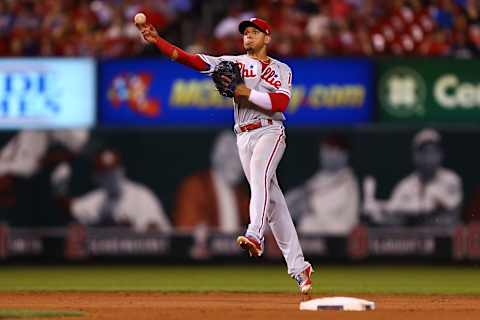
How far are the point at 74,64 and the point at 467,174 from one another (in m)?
5.22

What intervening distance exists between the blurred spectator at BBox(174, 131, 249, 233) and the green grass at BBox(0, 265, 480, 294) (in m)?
0.64

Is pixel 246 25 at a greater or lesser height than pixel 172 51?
greater

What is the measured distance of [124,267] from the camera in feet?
54.8

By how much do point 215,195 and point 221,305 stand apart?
6.79 meters

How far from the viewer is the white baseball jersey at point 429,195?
16562 mm

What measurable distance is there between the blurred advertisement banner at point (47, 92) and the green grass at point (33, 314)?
7.36 metres

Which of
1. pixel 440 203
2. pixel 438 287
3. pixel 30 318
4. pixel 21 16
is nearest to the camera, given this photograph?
pixel 30 318

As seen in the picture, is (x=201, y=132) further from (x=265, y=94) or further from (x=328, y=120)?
(x=265, y=94)

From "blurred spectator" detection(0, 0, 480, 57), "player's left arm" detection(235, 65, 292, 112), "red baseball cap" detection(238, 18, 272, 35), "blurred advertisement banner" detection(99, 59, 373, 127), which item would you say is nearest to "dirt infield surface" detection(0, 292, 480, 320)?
"player's left arm" detection(235, 65, 292, 112)

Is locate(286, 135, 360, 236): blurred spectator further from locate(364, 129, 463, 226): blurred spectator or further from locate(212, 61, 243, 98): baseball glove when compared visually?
locate(212, 61, 243, 98): baseball glove

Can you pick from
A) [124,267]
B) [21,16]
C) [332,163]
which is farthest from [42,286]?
[21,16]

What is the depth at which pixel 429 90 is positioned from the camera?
1647 centimetres

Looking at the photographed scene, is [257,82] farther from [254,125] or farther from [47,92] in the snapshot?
[47,92]

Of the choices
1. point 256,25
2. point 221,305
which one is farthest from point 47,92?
point 256,25
